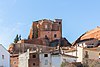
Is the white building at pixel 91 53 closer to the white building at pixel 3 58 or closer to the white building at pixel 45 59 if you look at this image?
the white building at pixel 45 59

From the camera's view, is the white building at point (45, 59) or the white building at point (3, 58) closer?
the white building at point (3, 58)

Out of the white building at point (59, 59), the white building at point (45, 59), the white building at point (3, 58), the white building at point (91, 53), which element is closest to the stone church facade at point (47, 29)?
the white building at point (91, 53)

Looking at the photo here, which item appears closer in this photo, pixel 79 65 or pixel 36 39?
pixel 79 65

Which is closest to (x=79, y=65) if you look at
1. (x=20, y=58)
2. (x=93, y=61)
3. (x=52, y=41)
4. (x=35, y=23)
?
(x=93, y=61)

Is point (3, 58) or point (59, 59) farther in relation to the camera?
point (59, 59)

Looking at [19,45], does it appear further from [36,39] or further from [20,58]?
[20,58]

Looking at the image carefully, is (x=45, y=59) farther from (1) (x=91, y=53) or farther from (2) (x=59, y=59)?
(1) (x=91, y=53)

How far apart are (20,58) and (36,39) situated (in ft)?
60.4

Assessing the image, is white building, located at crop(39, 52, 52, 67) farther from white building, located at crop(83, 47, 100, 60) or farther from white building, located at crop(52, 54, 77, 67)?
white building, located at crop(83, 47, 100, 60)

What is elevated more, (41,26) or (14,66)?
(41,26)

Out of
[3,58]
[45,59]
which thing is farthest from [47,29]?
[3,58]

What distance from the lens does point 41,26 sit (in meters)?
99.4

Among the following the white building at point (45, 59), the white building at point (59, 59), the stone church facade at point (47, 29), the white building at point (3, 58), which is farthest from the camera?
the stone church facade at point (47, 29)

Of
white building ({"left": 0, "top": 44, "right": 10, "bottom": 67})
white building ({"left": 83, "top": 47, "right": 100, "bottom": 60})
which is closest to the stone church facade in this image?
white building ({"left": 83, "top": 47, "right": 100, "bottom": 60})
